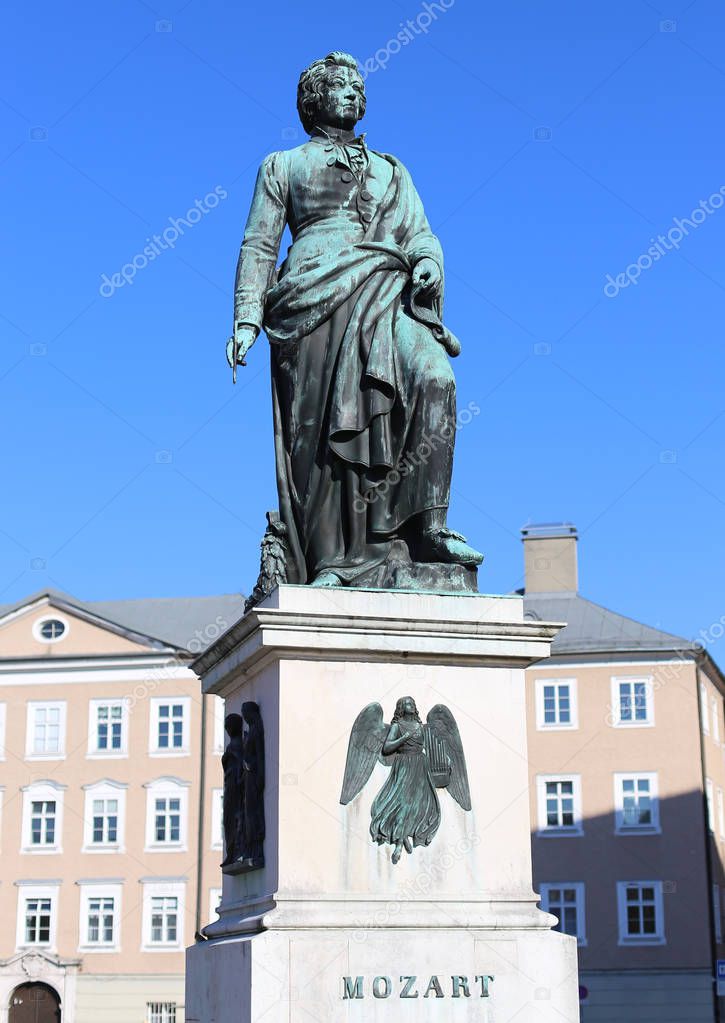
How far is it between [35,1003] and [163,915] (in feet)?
16.9

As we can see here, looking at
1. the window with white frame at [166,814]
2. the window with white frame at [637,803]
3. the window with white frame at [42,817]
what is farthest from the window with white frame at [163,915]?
the window with white frame at [637,803]

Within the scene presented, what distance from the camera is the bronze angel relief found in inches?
247

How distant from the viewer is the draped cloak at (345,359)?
7.14m

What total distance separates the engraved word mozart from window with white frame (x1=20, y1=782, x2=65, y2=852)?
43384 mm

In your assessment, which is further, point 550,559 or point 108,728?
point 550,559

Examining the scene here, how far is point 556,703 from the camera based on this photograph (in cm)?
4834

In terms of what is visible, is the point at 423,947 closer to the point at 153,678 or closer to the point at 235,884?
the point at 235,884

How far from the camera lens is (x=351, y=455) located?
7.15 meters

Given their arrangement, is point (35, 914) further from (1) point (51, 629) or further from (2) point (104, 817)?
(1) point (51, 629)

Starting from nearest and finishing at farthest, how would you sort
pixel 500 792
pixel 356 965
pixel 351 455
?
1. pixel 356 965
2. pixel 500 792
3. pixel 351 455

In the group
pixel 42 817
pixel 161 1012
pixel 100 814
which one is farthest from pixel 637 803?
pixel 42 817

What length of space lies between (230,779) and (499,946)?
1.49 m

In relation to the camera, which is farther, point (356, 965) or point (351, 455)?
point (351, 455)

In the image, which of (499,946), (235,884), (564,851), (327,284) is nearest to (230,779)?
(235,884)
